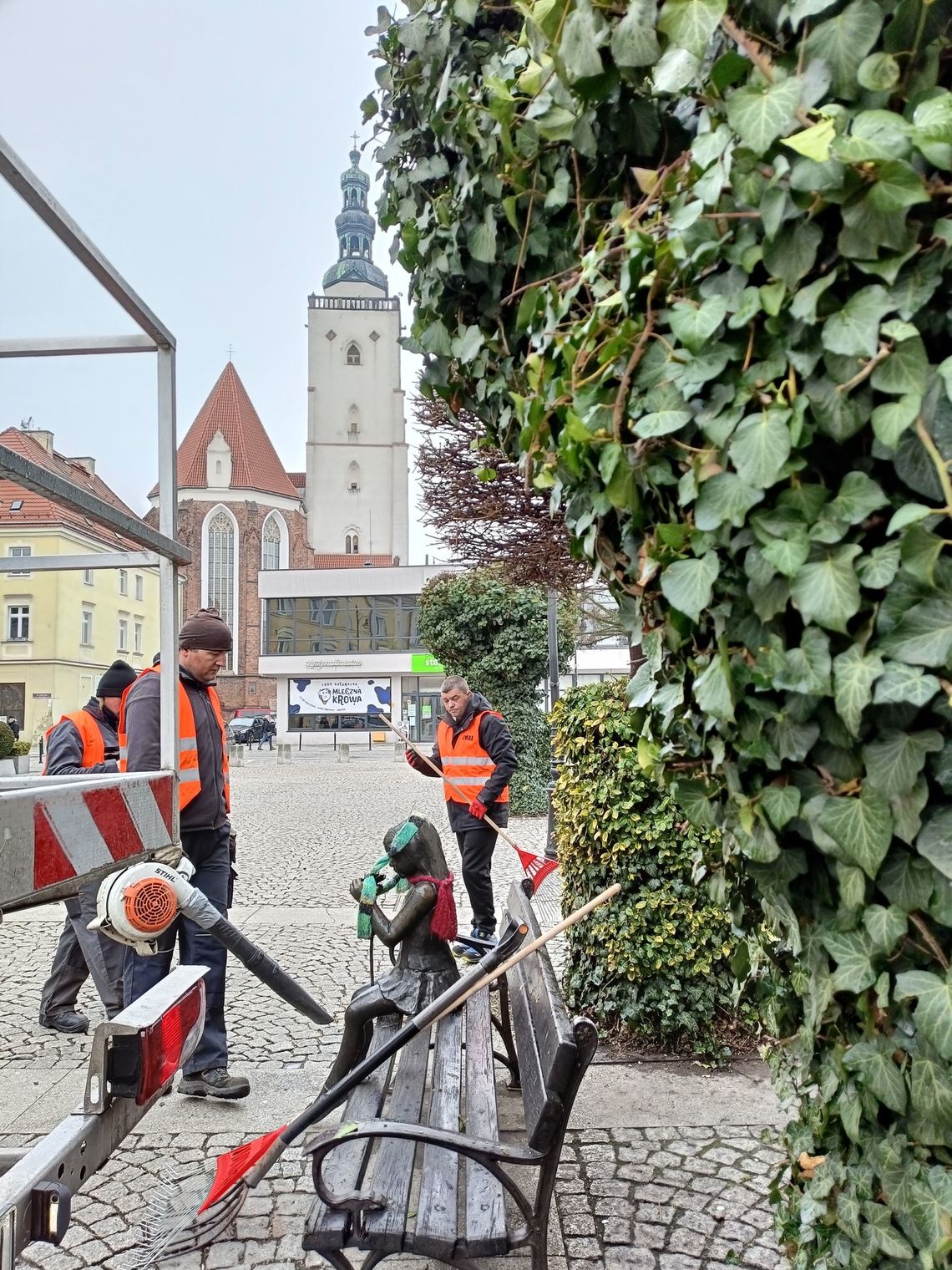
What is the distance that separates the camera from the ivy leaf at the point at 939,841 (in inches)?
48.4

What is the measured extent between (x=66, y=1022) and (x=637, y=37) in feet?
16.8

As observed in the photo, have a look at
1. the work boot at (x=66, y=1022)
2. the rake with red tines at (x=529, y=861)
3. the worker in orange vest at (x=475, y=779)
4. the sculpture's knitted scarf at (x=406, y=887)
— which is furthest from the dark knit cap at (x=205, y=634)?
the worker in orange vest at (x=475, y=779)

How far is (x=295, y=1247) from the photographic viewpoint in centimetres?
289

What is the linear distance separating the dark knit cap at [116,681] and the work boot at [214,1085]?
1759 millimetres

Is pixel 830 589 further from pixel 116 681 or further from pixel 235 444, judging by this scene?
pixel 235 444

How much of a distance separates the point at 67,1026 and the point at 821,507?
4940 mm

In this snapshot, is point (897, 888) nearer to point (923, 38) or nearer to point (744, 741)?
point (744, 741)

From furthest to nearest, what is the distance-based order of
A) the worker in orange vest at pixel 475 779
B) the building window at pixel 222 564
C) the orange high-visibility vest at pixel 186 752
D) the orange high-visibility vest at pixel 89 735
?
the building window at pixel 222 564, the worker in orange vest at pixel 475 779, the orange high-visibility vest at pixel 89 735, the orange high-visibility vest at pixel 186 752

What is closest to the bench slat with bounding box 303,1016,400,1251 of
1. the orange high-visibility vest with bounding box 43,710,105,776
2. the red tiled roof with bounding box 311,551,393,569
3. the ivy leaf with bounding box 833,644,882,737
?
the ivy leaf with bounding box 833,644,882,737

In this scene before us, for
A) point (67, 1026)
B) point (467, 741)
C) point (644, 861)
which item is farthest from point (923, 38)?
point (467, 741)

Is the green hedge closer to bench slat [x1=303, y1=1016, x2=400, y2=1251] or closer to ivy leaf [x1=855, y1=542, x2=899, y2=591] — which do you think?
bench slat [x1=303, y1=1016, x2=400, y2=1251]

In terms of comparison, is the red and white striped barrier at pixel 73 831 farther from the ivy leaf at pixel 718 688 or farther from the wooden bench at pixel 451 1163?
the ivy leaf at pixel 718 688

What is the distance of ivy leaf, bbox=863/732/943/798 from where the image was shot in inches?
48.9

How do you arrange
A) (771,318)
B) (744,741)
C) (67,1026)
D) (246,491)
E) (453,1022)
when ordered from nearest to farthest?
(771,318) < (744,741) < (453,1022) < (67,1026) < (246,491)
